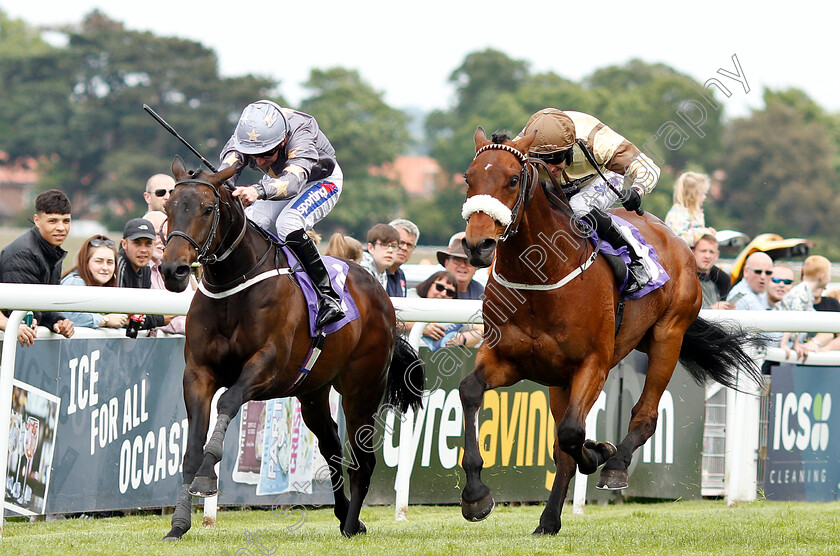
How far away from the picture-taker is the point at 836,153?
74812 mm

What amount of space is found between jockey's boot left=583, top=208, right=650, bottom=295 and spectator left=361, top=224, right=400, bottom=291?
2277 millimetres

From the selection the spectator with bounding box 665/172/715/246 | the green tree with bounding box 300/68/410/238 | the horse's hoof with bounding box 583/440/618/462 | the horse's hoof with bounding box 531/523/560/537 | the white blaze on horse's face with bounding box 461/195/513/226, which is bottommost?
the horse's hoof with bounding box 531/523/560/537

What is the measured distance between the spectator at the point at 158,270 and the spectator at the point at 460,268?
1.94 metres

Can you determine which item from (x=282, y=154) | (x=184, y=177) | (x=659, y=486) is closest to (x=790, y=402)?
(x=659, y=486)

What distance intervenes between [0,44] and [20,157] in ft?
71.4

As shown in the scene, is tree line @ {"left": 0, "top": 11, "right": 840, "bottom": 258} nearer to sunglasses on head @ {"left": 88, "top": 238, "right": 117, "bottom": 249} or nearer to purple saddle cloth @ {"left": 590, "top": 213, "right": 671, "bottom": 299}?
sunglasses on head @ {"left": 88, "top": 238, "right": 117, "bottom": 249}

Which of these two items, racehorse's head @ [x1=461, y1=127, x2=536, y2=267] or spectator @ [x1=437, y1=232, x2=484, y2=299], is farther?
spectator @ [x1=437, y1=232, x2=484, y2=299]

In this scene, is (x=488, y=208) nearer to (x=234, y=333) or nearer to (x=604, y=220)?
(x=604, y=220)

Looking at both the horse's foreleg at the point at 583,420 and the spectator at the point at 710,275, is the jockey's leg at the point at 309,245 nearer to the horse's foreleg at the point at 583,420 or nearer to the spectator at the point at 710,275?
the horse's foreleg at the point at 583,420

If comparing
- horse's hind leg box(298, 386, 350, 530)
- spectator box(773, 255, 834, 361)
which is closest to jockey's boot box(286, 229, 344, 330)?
horse's hind leg box(298, 386, 350, 530)

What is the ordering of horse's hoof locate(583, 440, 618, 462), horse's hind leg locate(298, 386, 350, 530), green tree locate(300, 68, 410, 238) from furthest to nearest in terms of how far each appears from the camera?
green tree locate(300, 68, 410, 238) → horse's hind leg locate(298, 386, 350, 530) → horse's hoof locate(583, 440, 618, 462)

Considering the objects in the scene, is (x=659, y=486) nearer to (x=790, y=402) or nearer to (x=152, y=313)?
(x=790, y=402)

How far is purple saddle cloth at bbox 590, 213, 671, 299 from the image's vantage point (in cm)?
604

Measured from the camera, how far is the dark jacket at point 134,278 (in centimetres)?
688
